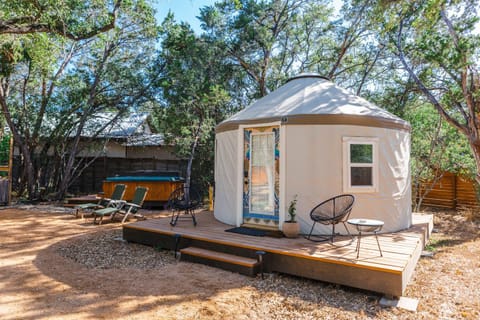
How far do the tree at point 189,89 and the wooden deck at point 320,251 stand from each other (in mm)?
4919

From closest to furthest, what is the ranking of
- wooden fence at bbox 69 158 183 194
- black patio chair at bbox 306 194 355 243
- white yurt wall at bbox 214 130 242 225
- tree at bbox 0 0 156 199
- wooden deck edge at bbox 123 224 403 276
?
wooden deck edge at bbox 123 224 403 276 → black patio chair at bbox 306 194 355 243 → white yurt wall at bbox 214 130 242 225 → tree at bbox 0 0 156 199 → wooden fence at bbox 69 158 183 194

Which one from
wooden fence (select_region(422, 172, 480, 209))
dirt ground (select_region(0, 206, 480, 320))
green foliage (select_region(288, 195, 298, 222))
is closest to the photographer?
dirt ground (select_region(0, 206, 480, 320))

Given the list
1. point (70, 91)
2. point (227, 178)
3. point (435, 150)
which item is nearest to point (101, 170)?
point (70, 91)

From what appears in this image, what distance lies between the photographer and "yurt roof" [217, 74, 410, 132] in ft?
16.3

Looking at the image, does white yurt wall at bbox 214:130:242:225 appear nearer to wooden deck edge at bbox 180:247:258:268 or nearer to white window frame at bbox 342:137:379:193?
wooden deck edge at bbox 180:247:258:268

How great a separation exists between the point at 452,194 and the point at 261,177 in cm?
878

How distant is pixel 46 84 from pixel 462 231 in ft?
47.0

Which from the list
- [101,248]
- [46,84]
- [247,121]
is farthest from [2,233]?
[46,84]

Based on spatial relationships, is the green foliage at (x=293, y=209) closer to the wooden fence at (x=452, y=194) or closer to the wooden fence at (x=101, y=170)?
the wooden fence at (x=452, y=194)

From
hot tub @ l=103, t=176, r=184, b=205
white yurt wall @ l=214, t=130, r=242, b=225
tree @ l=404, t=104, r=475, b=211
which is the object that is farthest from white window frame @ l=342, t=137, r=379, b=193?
hot tub @ l=103, t=176, r=184, b=205

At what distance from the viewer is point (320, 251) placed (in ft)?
13.0

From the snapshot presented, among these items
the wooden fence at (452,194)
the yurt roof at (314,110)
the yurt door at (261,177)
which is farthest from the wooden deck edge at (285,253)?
the wooden fence at (452,194)

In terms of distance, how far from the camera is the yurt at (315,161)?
4941 mm

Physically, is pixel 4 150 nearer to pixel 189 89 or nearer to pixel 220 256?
pixel 189 89
